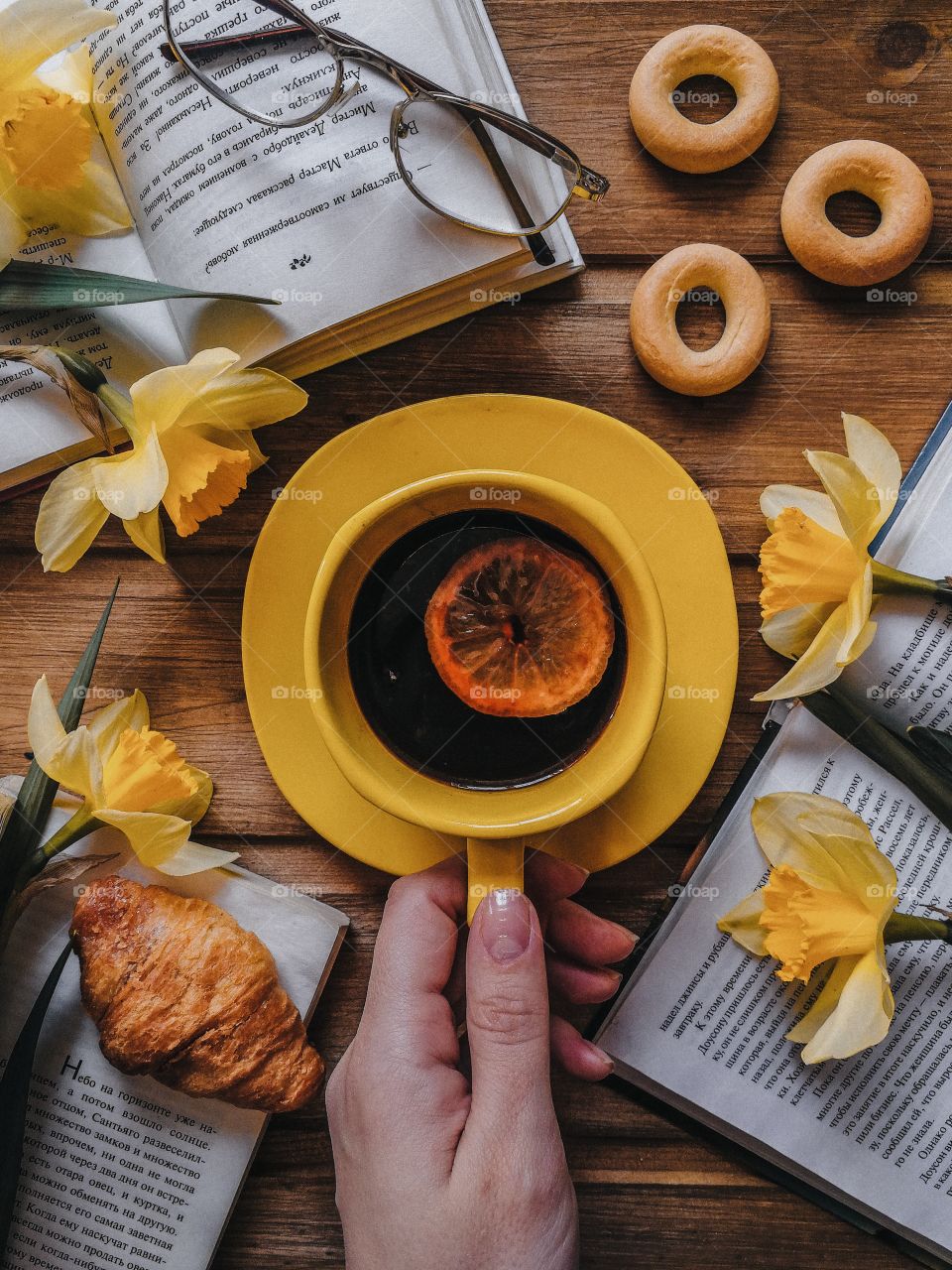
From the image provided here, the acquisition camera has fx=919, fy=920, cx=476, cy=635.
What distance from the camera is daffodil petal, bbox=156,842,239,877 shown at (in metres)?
0.71

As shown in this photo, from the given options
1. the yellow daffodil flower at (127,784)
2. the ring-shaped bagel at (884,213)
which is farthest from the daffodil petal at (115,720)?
the ring-shaped bagel at (884,213)

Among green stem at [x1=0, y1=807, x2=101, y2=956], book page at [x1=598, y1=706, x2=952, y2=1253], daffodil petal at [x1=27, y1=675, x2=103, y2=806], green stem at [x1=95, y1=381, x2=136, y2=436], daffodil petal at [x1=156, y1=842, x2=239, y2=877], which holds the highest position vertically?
green stem at [x1=95, y1=381, x2=136, y2=436]

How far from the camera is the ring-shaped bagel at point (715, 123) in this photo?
2.39 ft

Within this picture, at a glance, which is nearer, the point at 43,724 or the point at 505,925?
the point at 505,925

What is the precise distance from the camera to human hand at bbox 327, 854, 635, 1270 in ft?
2.00

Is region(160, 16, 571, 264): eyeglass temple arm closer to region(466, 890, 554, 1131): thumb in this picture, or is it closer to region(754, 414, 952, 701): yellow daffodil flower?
region(754, 414, 952, 701): yellow daffodil flower

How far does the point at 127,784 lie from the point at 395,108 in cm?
55

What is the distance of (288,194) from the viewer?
70 cm

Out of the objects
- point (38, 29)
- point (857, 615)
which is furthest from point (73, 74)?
point (857, 615)

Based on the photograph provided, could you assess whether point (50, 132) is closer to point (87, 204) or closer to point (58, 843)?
point (87, 204)

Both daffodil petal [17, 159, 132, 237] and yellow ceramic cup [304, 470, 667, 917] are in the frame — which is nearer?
yellow ceramic cup [304, 470, 667, 917]

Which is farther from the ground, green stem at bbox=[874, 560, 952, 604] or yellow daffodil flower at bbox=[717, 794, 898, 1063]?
green stem at bbox=[874, 560, 952, 604]

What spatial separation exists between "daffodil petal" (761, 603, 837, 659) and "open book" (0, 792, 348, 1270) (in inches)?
16.6

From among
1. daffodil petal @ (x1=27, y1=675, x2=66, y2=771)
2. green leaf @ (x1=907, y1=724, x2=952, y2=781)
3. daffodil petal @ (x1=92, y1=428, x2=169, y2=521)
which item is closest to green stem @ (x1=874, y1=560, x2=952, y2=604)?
green leaf @ (x1=907, y1=724, x2=952, y2=781)
